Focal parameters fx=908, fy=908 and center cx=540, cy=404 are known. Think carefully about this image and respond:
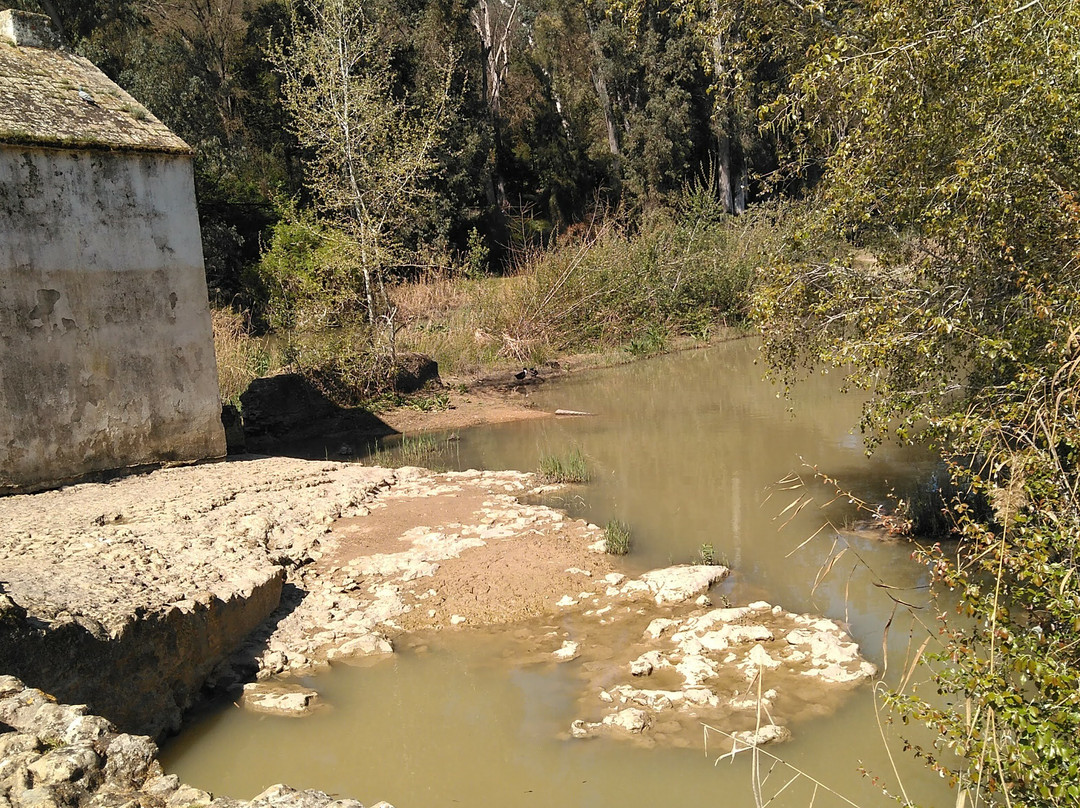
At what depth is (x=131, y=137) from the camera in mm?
10578

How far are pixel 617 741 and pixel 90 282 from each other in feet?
26.3

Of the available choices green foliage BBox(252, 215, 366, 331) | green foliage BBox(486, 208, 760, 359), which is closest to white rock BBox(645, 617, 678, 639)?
green foliage BBox(252, 215, 366, 331)

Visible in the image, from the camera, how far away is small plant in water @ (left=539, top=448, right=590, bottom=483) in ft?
38.6

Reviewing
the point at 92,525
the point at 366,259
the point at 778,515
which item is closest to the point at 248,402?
the point at 366,259

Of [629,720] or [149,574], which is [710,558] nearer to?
[629,720]

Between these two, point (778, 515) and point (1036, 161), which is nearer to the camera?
point (1036, 161)

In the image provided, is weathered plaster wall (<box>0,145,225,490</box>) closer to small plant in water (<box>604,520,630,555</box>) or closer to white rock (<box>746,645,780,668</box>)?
small plant in water (<box>604,520,630,555</box>)

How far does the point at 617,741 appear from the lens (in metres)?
5.73

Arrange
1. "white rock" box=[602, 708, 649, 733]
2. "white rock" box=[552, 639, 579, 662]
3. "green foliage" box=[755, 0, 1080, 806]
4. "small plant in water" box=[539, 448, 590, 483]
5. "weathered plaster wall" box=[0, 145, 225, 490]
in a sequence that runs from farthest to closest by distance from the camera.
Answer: "small plant in water" box=[539, 448, 590, 483], "weathered plaster wall" box=[0, 145, 225, 490], "white rock" box=[552, 639, 579, 662], "green foliage" box=[755, 0, 1080, 806], "white rock" box=[602, 708, 649, 733]

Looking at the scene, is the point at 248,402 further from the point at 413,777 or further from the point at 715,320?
the point at 715,320

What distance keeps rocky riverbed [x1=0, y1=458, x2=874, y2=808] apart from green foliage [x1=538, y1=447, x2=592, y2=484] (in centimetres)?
136

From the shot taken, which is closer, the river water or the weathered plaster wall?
the river water

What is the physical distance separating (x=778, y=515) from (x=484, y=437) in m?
6.07

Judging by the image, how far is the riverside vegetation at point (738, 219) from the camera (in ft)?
16.8
